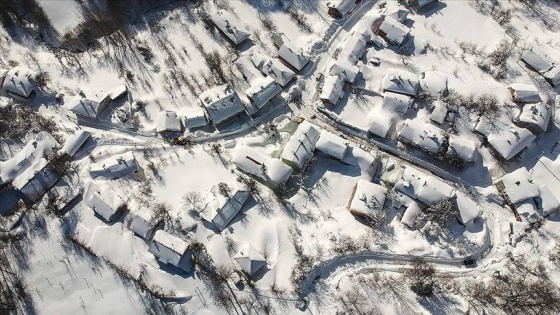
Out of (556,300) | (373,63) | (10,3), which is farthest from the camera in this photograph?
(10,3)

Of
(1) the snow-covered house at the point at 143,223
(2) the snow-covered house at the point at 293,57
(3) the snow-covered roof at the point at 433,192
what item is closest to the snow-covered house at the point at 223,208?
(1) the snow-covered house at the point at 143,223

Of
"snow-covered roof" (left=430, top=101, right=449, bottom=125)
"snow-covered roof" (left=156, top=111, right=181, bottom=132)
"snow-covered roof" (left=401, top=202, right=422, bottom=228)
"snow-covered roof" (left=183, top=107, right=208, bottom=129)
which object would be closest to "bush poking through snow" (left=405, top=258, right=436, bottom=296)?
"snow-covered roof" (left=401, top=202, right=422, bottom=228)

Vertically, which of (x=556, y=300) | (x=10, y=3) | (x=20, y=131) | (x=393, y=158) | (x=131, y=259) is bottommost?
(x=556, y=300)

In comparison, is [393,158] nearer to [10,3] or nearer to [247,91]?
[247,91]

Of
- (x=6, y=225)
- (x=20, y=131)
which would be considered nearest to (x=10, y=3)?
(x=20, y=131)

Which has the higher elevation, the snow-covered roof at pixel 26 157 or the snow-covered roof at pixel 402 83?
the snow-covered roof at pixel 402 83

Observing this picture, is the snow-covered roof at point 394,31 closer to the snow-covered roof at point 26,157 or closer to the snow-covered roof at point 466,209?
the snow-covered roof at point 466,209

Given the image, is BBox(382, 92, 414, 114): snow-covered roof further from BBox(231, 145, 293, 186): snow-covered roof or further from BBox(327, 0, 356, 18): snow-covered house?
BBox(231, 145, 293, 186): snow-covered roof
